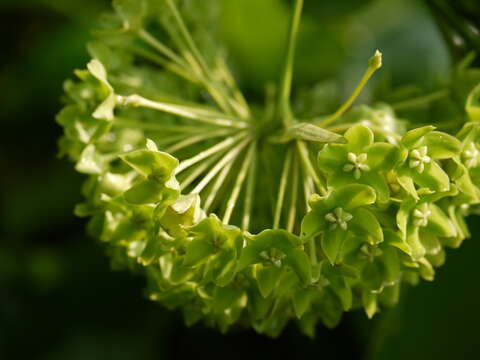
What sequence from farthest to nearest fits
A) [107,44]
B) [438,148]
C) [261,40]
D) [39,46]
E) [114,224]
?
[39,46], [261,40], [107,44], [114,224], [438,148]

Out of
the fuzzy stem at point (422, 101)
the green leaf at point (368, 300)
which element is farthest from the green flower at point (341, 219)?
the fuzzy stem at point (422, 101)

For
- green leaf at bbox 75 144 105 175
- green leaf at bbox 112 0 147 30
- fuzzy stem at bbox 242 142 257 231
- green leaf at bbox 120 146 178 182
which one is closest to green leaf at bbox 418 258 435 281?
fuzzy stem at bbox 242 142 257 231

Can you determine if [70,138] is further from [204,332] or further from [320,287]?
[204,332]

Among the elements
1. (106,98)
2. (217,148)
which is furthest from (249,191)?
(106,98)

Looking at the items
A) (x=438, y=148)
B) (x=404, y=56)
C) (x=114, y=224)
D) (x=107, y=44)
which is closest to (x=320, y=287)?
(x=438, y=148)

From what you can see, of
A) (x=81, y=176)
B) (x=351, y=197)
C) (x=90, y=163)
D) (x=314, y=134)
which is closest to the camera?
(x=351, y=197)

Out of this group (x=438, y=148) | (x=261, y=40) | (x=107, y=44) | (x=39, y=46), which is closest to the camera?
(x=438, y=148)

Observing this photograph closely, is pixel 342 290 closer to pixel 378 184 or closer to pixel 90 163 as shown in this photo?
pixel 378 184

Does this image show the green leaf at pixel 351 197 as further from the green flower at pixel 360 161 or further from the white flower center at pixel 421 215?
the white flower center at pixel 421 215
